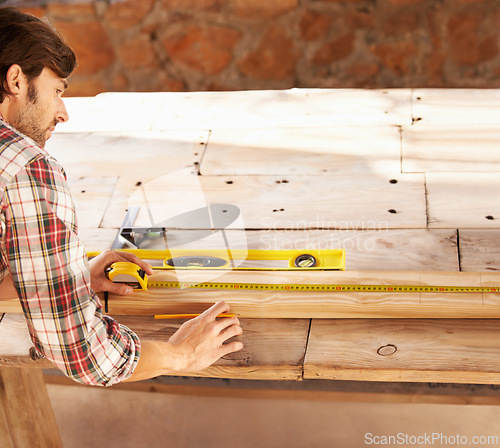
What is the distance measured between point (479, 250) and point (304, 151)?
657mm

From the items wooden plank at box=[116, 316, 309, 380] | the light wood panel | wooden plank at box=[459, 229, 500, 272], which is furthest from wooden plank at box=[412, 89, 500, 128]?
wooden plank at box=[116, 316, 309, 380]

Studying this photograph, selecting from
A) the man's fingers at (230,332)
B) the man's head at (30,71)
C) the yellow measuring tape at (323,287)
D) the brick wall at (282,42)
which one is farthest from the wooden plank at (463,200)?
the brick wall at (282,42)

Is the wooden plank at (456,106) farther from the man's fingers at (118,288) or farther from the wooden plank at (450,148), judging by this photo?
the man's fingers at (118,288)

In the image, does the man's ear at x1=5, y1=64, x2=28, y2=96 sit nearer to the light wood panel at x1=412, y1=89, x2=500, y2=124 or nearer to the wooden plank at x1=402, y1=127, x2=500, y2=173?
the wooden plank at x1=402, y1=127, x2=500, y2=173

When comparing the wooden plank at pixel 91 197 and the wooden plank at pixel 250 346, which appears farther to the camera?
the wooden plank at pixel 91 197

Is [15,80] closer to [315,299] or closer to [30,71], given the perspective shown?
[30,71]

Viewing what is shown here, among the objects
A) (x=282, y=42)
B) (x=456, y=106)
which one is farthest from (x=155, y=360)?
(x=282, y=42)

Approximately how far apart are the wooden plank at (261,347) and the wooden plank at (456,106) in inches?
38.0

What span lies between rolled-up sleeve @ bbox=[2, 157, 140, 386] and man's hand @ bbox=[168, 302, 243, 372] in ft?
0.56

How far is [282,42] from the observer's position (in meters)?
3.40

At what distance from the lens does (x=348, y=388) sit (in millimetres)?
2672

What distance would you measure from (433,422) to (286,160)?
3.85 feet

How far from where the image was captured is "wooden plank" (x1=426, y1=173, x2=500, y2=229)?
5.78 feet

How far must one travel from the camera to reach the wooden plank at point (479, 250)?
1.62 m
